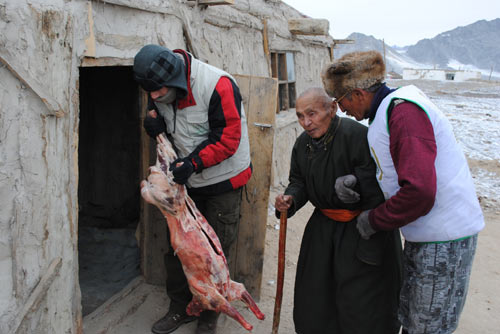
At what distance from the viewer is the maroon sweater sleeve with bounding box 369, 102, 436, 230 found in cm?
189

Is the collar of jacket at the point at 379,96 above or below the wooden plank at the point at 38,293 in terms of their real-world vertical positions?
above

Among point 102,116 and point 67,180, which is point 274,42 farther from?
point 67,180

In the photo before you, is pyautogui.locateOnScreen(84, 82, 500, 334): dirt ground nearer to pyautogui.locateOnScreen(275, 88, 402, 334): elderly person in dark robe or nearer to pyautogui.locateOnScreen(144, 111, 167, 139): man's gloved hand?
pyautogui.locateOnScreen(275, 88, 402, 334): elderly person in dark robe

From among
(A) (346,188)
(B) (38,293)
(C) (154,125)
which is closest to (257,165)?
(C) (154,125)

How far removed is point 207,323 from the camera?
10.6ft

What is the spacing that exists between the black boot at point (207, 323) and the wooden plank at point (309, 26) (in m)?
4.95

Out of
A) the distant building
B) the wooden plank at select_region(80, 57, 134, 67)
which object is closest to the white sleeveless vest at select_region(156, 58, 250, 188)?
the wooden plank at select_region(80, 57, 134, 67)

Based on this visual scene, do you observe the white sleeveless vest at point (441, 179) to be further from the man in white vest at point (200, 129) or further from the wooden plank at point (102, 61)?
the wooden plank at point (102, 61)

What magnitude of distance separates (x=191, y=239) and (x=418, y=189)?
4.55 ft

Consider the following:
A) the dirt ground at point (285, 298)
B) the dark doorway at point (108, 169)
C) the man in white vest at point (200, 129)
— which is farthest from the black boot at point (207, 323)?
the dark doorway at point (108, 169)

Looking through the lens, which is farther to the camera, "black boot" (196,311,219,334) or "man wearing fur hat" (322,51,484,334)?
"black boot" (196,311,219,334)

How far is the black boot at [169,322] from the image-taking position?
3.29 meters

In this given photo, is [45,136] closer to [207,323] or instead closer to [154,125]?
[154,125]

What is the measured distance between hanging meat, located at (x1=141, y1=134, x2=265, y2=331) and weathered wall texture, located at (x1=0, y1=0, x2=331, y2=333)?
1.60 ft
